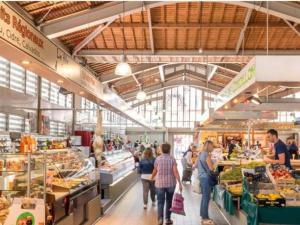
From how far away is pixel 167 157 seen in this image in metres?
8.19

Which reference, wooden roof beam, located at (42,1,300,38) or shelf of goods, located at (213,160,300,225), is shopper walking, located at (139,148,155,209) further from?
wooden roof beam, located at (42,1,300,38)

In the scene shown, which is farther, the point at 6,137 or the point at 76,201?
the point at 6,137

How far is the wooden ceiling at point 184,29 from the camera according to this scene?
381 inches

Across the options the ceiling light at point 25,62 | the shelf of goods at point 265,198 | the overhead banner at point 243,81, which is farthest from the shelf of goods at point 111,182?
the ceiling light at point 25,62

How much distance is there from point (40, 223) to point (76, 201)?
7.58 ft

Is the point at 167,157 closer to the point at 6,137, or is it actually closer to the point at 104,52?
the point at 6,137

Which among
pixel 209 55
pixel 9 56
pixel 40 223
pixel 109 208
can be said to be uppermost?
pixel 209 55

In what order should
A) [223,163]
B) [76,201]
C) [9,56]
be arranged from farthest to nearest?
[223,163] < [76,201] < [9,56]

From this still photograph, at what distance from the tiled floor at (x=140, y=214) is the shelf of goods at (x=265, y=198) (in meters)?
0.99

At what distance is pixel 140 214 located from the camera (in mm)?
9883

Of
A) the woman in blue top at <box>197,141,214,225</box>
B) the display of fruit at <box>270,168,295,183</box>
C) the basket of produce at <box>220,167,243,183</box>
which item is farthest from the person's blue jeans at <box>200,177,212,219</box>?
the display of fruit at <box>270,168,295,183</box>

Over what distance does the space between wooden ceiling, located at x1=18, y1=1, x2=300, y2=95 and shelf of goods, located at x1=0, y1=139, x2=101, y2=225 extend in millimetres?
2841

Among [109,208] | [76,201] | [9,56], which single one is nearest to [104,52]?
[109,208]

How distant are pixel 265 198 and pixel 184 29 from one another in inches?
218
